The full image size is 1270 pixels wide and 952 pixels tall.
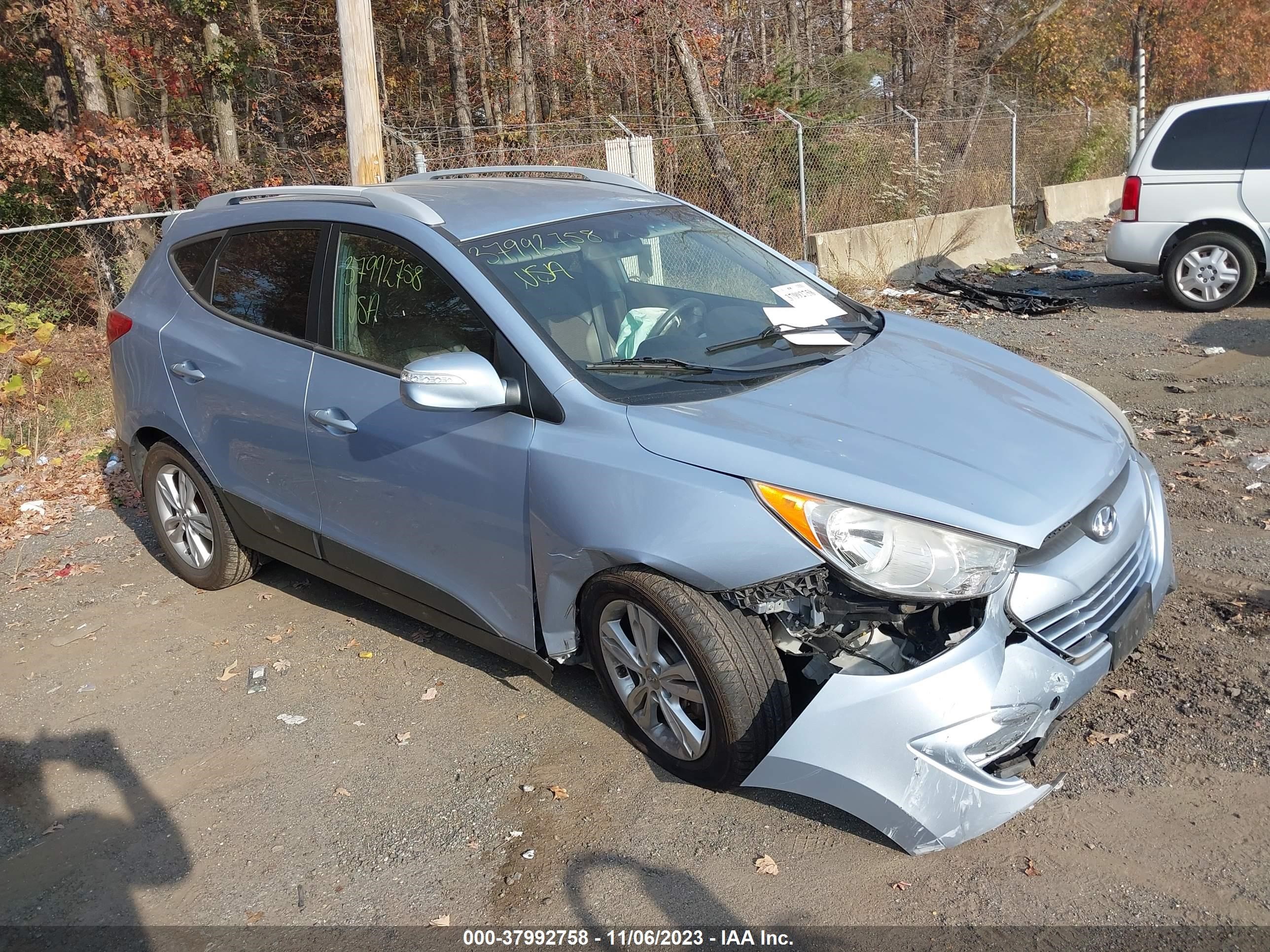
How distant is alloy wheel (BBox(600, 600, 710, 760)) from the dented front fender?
405mm

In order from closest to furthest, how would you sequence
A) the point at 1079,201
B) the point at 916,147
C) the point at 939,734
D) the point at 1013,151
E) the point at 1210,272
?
the point at 939,734 → the point at 1210,272 → the point at 916,147 → the point at 1013,151 → the point at 1079,201

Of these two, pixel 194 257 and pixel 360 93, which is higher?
pixel 360 93

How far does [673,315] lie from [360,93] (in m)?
5.01

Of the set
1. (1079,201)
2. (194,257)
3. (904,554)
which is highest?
(194,257)

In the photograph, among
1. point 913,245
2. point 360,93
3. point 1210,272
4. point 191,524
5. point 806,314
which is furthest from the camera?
point 913,245

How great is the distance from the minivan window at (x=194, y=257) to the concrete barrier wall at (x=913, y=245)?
8.28 meters

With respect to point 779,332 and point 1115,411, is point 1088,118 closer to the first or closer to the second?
point 1115,411

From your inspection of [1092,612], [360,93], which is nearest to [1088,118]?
[360,93]

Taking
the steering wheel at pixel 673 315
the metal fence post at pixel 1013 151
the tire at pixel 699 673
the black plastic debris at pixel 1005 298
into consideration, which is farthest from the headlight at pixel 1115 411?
the metal fence post at pixel 1013 151

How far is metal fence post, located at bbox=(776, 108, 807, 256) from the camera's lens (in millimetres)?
12523

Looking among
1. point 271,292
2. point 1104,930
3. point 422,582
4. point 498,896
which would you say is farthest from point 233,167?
point 1104,930

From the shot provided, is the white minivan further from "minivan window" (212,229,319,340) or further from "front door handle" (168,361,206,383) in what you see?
"front door handle" (168,361,206,383)

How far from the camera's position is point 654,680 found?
10.9ft

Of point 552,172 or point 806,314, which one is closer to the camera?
point 806,314
